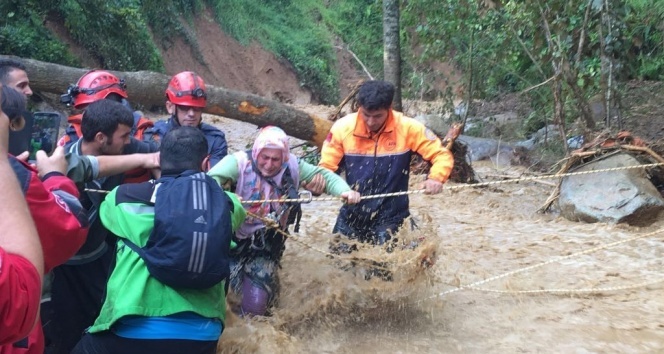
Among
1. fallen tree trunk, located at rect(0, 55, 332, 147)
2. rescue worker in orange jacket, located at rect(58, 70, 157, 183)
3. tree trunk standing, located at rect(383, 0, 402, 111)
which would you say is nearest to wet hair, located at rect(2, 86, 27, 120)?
rescue worker in orange jacket, located at rect(58, 70, 157, 183)

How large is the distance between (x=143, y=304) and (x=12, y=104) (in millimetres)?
935

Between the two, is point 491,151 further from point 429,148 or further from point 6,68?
point 6,68

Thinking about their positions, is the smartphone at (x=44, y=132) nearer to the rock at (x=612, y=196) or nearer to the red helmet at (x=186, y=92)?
the red helmet at (x=186, y=92)

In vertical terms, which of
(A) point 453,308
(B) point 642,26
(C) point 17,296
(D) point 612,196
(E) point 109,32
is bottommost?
(A) point 453,308

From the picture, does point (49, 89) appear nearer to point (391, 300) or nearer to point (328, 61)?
point (391, 300)

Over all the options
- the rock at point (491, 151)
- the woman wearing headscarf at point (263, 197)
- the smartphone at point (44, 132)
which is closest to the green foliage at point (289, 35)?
the rock at point (491, 151)

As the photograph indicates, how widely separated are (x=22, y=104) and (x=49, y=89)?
19.0 ft

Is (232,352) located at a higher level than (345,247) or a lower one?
lower

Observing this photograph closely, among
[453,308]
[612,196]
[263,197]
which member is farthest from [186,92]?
[612,196]

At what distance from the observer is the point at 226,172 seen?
400cm

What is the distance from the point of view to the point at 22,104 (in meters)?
2.75

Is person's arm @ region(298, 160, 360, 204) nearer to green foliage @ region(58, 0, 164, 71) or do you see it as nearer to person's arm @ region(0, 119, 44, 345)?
person's arm @ region(0, 119, 44, 345)

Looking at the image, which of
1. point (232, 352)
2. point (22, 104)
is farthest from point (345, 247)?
point (22, 104)

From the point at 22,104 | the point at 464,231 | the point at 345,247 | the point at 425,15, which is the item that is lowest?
the point at 464,231
